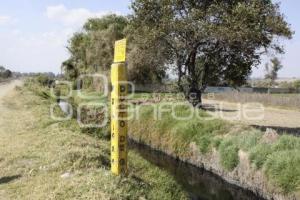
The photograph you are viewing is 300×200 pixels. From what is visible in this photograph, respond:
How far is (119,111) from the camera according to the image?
26.3ft

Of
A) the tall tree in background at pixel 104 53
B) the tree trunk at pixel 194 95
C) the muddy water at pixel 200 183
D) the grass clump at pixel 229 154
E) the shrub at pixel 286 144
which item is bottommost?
the muddy water at pixel 200 183

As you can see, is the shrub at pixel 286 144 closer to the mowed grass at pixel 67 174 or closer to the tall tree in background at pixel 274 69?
the mowed grass at pixel 67 174

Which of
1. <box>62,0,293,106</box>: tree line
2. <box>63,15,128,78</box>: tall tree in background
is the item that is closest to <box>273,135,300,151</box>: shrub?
<box>62,0,293,106</box>: tree line

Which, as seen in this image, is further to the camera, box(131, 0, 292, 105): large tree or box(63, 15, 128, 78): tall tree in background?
box(63, 15, 128, 78): tall tree in background

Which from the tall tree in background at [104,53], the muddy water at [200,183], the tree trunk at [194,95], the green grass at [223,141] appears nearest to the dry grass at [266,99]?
the tall tree in background at [104,53]

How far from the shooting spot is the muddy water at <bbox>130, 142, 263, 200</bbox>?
12.5m

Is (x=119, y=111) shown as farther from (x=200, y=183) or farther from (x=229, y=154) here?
(x=229, y=154)

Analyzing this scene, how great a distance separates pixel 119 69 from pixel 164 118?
513 inches

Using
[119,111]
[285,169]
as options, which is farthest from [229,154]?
[119,111]

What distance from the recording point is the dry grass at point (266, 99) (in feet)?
127

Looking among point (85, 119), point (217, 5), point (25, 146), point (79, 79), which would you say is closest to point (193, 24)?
point (217, 5)

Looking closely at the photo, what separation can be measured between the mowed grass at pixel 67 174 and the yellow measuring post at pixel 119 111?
427 mm

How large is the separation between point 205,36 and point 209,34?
1.44 ft

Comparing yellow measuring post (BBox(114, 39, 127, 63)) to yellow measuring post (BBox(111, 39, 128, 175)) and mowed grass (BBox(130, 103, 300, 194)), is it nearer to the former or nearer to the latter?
yellow measuring post (BBox(111, 39, 128, 175))
